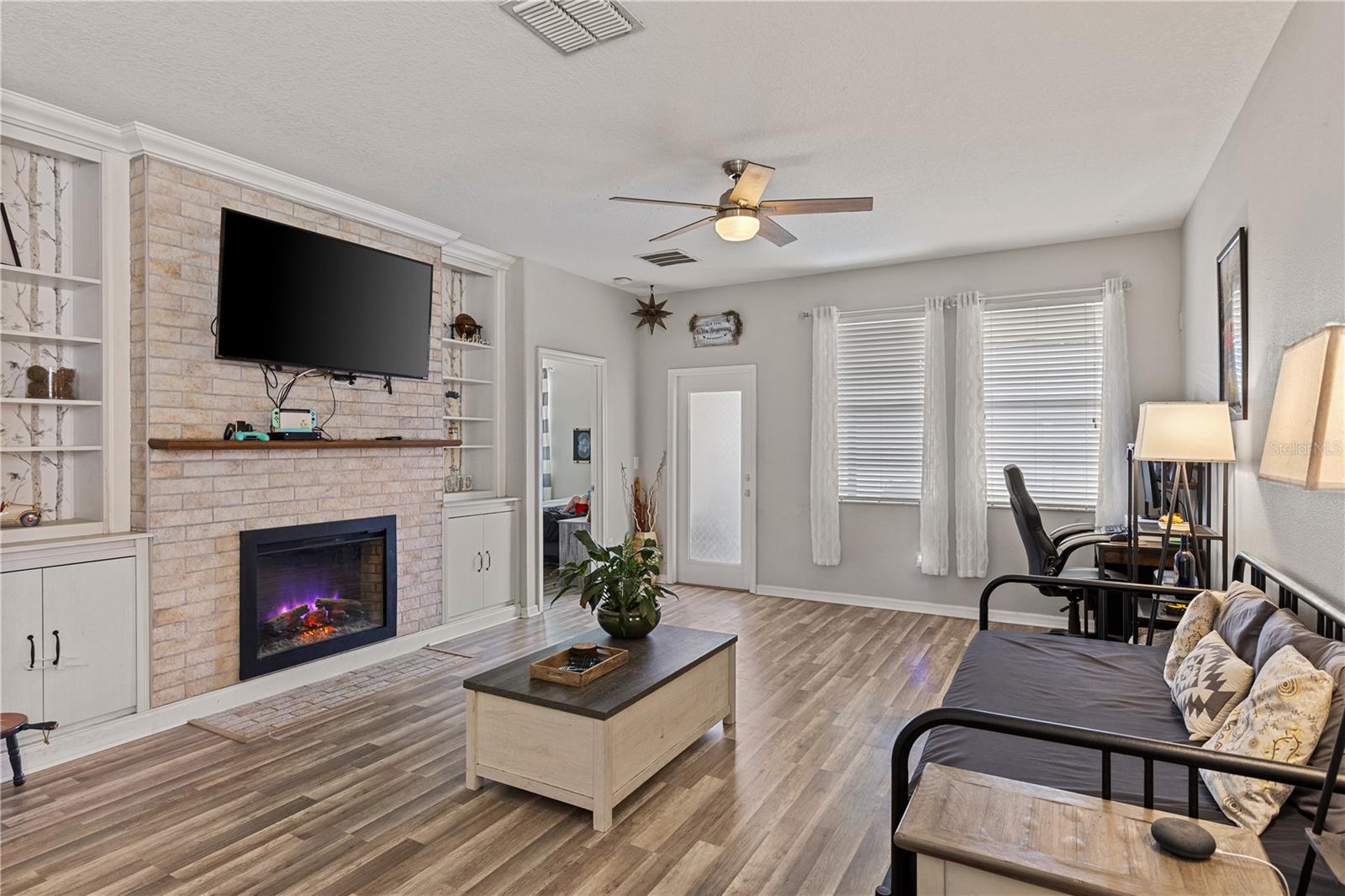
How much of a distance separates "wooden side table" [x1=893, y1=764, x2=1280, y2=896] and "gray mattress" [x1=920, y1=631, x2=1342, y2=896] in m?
0.34

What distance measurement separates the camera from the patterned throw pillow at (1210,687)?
74.9 inches

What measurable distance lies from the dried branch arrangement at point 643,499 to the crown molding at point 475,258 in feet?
7.28

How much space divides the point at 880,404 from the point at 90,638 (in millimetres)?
5204

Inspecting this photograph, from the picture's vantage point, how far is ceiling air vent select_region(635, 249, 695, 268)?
5.48 metres

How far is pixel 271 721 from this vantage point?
3475mm

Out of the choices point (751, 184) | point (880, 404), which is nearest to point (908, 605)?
point (880, 404)

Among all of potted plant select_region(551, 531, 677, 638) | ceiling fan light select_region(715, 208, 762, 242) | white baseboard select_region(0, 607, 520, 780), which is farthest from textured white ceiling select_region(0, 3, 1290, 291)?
white baseboard select_region(0, 607, 520, 780)

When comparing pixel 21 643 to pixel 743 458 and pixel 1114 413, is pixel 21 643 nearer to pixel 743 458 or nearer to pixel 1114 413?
pixel 743 458

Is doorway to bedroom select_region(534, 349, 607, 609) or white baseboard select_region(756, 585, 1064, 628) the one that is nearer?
white baseboard select_region(756, 585, 1064, 628)

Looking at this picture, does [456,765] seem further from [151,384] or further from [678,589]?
[678,589]

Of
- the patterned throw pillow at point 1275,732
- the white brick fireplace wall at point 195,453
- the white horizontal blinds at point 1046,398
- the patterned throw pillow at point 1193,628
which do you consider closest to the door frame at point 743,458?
the white horizontal blinds at point 1046,398

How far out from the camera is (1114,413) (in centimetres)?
497

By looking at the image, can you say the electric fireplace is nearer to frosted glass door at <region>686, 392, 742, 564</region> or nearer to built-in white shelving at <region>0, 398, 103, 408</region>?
built-in white shelving at <region>0, 398, 103, 408</region>

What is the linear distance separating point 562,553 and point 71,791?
471 centimetres
